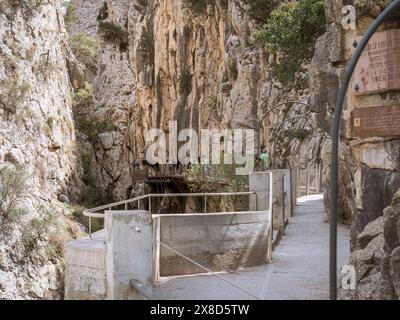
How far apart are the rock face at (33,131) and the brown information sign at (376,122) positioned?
13536 mm

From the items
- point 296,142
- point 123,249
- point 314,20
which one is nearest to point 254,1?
point 296,142

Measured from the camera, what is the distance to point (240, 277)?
32.1 feet

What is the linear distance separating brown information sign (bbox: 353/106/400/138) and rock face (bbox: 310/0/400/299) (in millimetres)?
148

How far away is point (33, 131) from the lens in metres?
26.7

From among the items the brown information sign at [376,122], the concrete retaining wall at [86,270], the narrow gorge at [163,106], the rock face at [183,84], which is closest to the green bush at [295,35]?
the narrow gorge at [163,106]

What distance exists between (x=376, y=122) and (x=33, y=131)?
69.1 feet

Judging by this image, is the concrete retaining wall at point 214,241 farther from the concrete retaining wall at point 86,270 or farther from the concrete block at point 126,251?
the concrete block at point 126,251

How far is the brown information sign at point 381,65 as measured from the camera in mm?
8172

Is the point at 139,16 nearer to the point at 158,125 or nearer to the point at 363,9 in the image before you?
the point at 158,125

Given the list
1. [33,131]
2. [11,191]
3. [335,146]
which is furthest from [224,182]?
[335,146]

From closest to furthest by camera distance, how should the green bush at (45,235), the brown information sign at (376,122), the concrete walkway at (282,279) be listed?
the brown information sign at (376,122), the concrete walkway at (282,279), the green bush at (45,235)

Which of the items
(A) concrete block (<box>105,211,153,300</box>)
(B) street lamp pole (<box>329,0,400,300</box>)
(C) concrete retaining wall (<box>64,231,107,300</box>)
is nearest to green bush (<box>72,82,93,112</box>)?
(C) concrete retaining wall (<box>64,231,107,300</box>)

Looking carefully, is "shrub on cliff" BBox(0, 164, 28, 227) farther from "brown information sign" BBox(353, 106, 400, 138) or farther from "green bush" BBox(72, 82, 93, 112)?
"green bush" BBox(72, 82, 93, 112)
